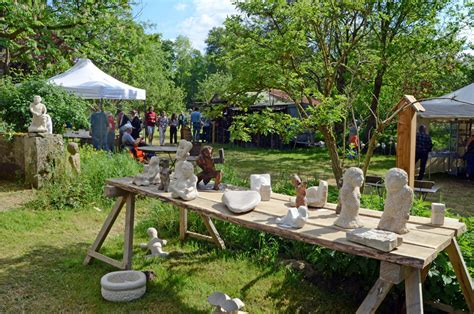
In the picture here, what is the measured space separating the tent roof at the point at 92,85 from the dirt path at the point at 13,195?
380 cm

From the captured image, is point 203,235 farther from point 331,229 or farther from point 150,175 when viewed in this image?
point 331,229

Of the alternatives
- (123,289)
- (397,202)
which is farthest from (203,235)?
(397,202)

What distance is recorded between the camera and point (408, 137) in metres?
4.04

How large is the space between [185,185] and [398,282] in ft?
5.83

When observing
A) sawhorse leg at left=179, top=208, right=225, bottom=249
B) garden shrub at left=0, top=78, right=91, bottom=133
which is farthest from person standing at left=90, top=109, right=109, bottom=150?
sawhorse leg at left=179, top=208, right=225, bottom=249

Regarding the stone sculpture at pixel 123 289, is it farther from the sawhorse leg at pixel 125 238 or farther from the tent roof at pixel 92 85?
the tent roof at pixel 92 85

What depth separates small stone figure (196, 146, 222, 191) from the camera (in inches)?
144

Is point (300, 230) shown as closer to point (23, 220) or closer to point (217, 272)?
point (217, 272)

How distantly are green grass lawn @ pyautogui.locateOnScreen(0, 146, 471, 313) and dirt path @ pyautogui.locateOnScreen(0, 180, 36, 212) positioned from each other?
25 centimetres

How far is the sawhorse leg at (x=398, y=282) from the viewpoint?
85.1 inches

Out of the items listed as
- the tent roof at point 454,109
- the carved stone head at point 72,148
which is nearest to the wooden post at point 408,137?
the carved stone head at point 72,148

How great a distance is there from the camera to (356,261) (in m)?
3.52

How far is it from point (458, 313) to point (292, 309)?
124 cm

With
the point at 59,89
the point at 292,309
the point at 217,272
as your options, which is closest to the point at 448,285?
the point at 292,309
